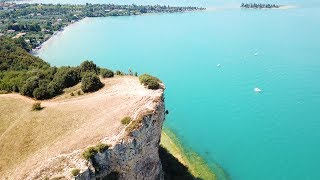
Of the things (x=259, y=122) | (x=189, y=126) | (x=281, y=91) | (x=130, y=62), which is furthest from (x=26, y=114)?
(x=130, y=62)

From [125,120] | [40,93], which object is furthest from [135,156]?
[40,93]

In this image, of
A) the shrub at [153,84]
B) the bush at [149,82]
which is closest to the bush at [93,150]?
the shrub at [153,84]

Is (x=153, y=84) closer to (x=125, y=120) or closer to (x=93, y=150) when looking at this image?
(x=125, y=120)

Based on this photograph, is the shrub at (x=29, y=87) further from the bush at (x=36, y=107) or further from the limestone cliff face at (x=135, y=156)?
the limestone cliff face at (x=135, y=156)

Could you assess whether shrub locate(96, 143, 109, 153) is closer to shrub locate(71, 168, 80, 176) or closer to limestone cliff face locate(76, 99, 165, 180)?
limestone cliff face locate(76, 99, 165, 180)

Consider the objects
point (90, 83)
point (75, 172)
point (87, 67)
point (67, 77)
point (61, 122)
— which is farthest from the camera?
point (87, 67)

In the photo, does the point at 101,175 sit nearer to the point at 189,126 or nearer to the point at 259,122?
the point at 189,126
